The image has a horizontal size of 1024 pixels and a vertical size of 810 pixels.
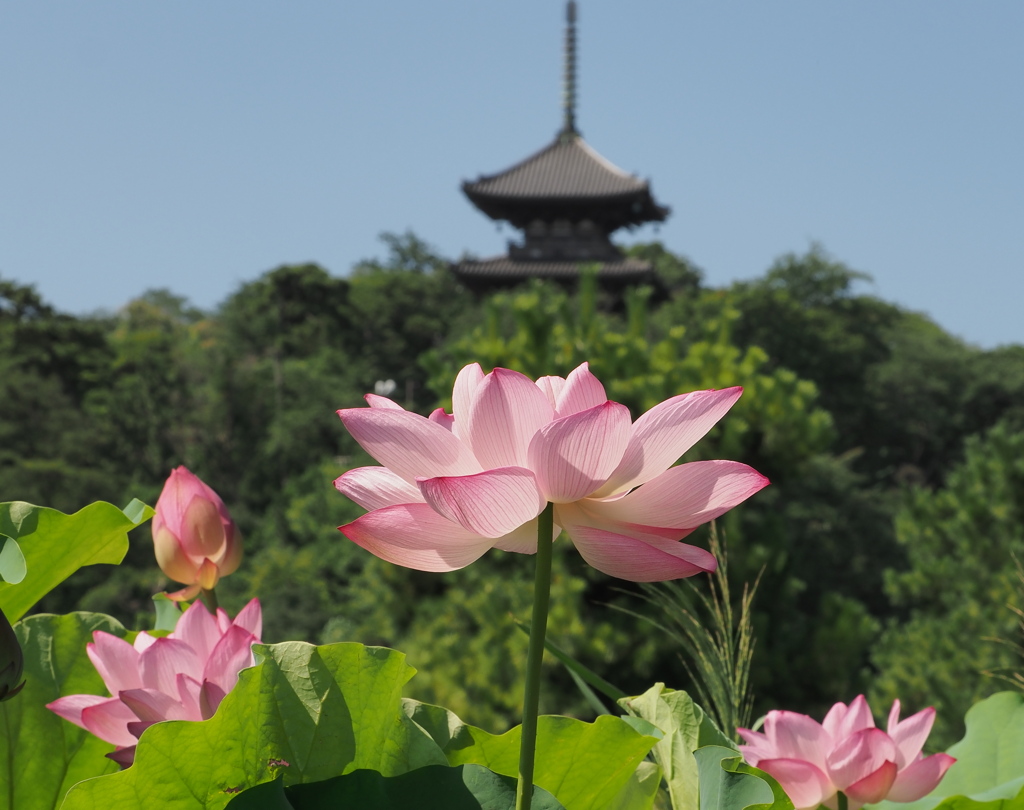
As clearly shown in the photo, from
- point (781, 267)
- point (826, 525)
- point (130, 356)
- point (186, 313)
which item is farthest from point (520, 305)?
point (186, 313)

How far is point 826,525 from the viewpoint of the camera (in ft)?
27.5

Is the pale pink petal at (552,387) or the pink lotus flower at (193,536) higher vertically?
the pale pink petal at (552,387)

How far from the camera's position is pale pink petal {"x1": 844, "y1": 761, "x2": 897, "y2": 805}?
0.41 meters

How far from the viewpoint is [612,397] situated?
3.51m

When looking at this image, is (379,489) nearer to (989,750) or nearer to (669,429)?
Result: (669,429)

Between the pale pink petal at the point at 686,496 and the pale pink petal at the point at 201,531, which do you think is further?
the pale pink petal at the point at 201,531

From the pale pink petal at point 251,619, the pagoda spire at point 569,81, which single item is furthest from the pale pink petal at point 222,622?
the pagoda spire at point 569,81

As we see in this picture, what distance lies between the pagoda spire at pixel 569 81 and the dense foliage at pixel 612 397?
2.64 meters

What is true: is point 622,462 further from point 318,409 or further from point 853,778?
point 318,409

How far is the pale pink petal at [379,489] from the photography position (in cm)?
30

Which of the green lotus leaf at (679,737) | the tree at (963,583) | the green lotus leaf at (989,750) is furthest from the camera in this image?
the tree at (963,583)

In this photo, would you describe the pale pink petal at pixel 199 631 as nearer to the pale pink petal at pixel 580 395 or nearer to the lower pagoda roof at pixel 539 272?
the pale pink petal at pixel 580 395

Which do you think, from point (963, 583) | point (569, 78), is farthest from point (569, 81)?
point (963, 583)

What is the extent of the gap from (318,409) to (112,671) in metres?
11.9
